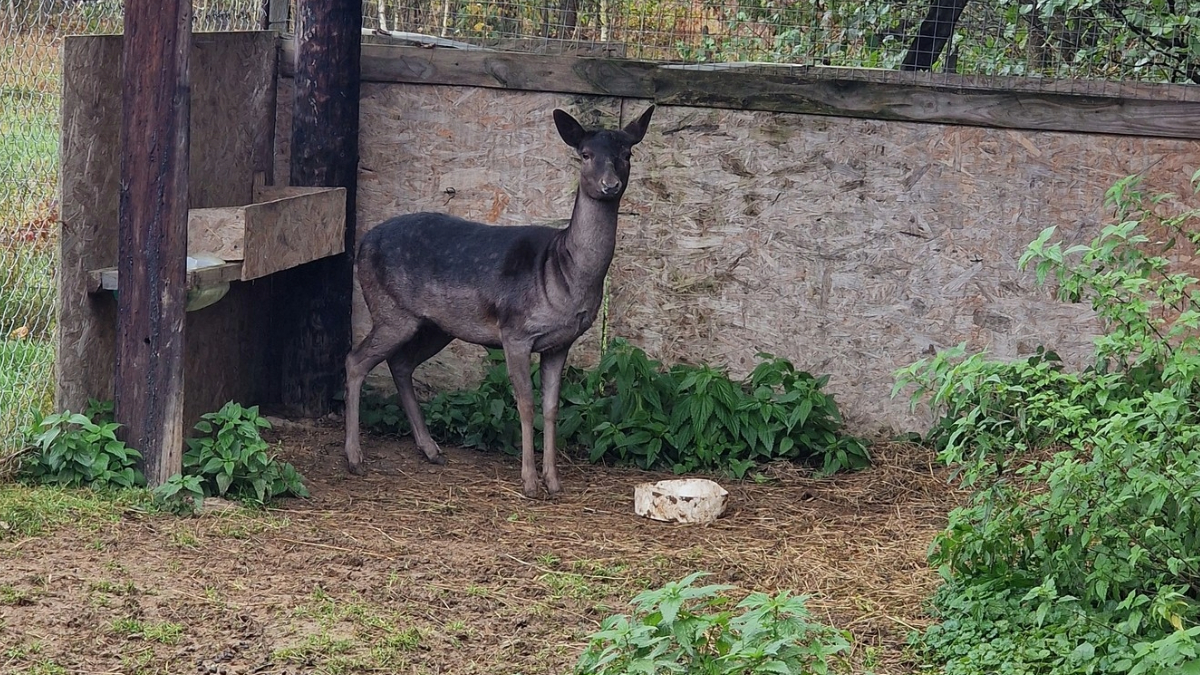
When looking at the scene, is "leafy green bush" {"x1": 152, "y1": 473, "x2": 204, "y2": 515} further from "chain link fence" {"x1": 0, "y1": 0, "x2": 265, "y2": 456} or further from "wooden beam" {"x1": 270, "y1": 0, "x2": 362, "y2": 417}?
"wooden beam" {"x1": 270, "y1": 0, "x2": 362, "y2": 417}

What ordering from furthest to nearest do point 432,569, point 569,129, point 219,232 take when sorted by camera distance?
point 569,129 → point 219,232 → point 432,569

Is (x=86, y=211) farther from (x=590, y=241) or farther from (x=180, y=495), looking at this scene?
(x=590, y=241)

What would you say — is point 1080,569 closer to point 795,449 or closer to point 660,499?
point 660,499

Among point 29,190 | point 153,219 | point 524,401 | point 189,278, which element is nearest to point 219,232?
point 189,278

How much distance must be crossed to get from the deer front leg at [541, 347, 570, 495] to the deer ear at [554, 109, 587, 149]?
1.08m

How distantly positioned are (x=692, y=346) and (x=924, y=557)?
7.84ft

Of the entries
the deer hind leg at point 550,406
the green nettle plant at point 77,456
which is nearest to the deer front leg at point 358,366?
the deer hind leg at point 550,406

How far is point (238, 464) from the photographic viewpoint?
630cm

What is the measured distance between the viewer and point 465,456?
759cm

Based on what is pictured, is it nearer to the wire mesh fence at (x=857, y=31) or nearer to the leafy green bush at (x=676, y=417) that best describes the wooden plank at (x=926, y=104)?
the wire mesh fence at (x=857, y=31)

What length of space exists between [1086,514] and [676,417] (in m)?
3.14

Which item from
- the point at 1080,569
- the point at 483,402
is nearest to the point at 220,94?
the point at 483,402

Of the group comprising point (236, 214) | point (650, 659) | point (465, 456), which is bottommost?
point (465, 456)

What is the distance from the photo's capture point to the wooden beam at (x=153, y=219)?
19.7 feet
